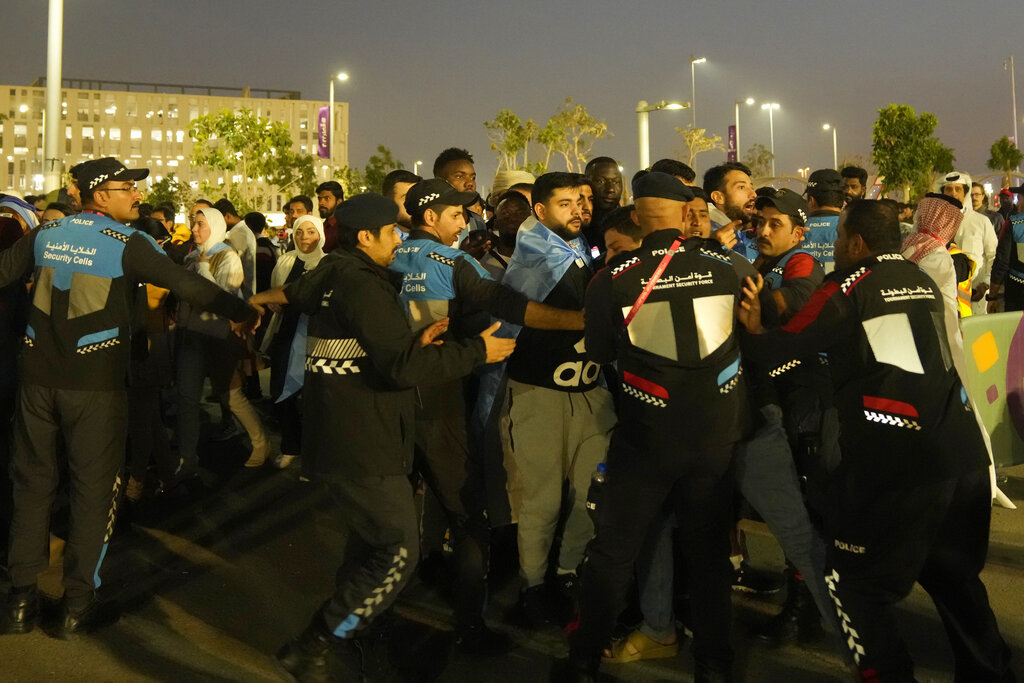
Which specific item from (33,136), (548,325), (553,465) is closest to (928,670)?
(553,465)

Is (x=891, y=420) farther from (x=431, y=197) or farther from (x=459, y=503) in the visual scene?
(x=431, y=197)

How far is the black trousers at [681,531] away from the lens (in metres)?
3.84

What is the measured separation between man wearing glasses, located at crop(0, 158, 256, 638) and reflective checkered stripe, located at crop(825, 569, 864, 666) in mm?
2911

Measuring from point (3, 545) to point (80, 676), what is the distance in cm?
223

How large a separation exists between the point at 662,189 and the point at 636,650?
6.97 feet

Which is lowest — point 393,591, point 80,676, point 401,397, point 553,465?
point 80,676

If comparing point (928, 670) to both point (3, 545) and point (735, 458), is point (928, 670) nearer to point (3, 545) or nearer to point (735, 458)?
point (735, 458)

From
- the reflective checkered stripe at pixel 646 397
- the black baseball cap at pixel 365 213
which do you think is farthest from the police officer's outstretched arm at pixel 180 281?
the reflective checkered stripe at pixel 646 397

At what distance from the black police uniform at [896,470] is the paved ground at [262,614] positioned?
2.34 ft

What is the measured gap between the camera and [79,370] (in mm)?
4844

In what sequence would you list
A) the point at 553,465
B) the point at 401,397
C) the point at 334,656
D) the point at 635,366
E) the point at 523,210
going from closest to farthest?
the point at 635,366
the point at 401,397
the point at 334,656
the point at 553,465
the point at 523,210

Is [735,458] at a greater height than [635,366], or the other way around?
[635,366]

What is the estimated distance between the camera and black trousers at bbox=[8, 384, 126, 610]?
16.1 feet

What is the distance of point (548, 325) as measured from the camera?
4.45 meters
